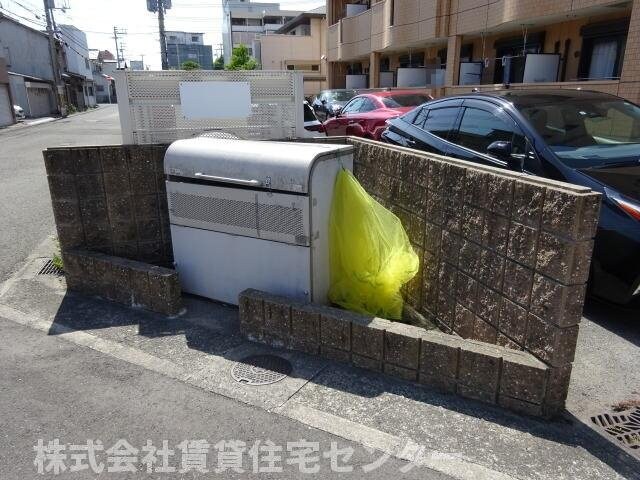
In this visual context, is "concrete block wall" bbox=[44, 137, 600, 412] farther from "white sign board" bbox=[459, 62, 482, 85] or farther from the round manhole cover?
"white sign board" bbox=[459, 62, 482, 85]

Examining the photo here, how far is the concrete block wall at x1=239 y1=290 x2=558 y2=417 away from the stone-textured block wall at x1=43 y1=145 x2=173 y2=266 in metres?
1.48

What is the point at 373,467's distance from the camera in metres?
2.22

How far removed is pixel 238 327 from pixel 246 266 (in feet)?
1.46

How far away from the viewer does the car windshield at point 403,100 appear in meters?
10.3

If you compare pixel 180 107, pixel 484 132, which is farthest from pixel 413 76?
pixel 180 107

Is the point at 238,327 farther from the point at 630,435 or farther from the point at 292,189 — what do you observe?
the point at 630,435

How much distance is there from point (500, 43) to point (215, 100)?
12723mm

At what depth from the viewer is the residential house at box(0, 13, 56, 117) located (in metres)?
31.8

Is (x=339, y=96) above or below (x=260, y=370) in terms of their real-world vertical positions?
above

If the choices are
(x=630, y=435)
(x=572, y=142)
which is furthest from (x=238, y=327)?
(x=572, y=142)

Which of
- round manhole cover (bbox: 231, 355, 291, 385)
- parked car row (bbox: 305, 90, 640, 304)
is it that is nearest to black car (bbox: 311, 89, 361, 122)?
parked car row (bbox: 305, 90, 640, 304)

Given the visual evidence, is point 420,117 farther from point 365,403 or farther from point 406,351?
point 365,403

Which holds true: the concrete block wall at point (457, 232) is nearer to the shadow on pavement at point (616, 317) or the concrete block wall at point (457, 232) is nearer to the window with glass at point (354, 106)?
the shadow on pavement at point (616, 317)

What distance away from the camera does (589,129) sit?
170 inches
